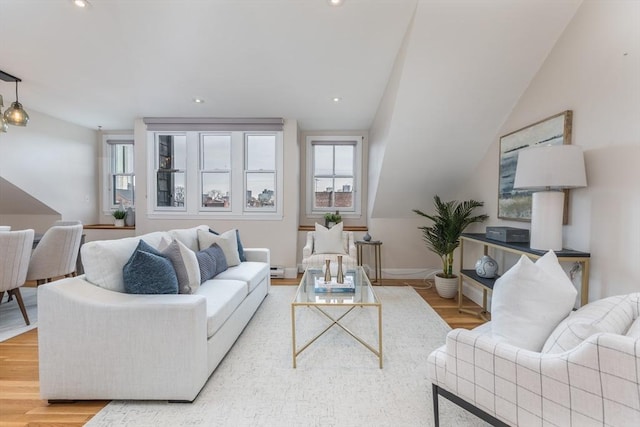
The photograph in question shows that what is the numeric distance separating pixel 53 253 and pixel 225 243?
1.78 meters

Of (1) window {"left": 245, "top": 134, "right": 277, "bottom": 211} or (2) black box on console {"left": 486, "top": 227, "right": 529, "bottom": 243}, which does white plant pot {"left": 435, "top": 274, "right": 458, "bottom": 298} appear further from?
(1) window {"left": 245, "top": 134, "right": 277, "bottom": 211}

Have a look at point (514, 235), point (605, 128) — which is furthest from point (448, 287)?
point (605, 128)

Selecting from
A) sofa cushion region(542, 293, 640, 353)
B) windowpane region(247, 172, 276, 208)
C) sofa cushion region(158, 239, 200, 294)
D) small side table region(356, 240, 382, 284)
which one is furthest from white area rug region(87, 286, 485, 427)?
windowpane region(247, 172, 276, 208)

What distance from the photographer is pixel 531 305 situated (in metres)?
1.31

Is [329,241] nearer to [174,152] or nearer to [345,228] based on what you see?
[345,228]

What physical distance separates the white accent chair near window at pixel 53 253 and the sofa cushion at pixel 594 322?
412cm

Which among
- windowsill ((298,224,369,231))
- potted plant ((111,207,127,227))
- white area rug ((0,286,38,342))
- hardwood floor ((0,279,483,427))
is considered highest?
potted plant ((111,207,127,227))

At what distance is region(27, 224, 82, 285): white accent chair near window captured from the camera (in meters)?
3.04

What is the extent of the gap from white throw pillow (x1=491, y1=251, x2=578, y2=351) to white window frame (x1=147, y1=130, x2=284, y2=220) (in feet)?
11.9

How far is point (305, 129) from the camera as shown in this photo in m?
5.08

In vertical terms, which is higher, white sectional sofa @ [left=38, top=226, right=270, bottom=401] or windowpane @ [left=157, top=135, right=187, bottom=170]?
windowpane @ [left=157, top=135, right=187, bottom=170]

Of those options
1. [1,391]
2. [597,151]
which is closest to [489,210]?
[597,151]

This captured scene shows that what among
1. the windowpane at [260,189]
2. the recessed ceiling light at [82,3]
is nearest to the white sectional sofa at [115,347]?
the recessed ceiling light at [82,3]

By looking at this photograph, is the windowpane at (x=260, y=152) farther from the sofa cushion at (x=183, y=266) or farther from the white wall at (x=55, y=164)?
the white wall at (x=55, y=164)
